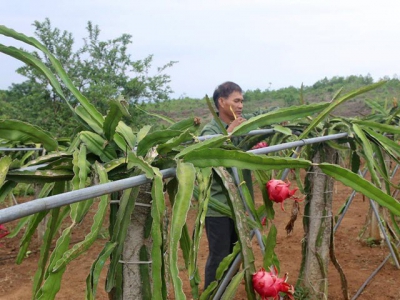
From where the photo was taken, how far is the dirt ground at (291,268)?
3.55m

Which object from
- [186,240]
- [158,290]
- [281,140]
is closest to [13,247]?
[281,140]

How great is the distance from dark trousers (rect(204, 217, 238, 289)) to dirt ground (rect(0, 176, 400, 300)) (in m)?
0.56

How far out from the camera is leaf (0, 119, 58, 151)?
44.8 inches

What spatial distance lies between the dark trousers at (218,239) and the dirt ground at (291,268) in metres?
0.56

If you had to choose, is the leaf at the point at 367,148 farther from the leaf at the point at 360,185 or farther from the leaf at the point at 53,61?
the leaf at the point at 53,61

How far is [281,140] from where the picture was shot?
104 inches

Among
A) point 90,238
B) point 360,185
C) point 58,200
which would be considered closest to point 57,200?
point 58,200

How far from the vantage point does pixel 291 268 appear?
4.07 m

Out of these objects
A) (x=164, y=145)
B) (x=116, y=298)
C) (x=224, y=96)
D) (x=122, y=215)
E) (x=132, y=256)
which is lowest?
(x=116, y=298)

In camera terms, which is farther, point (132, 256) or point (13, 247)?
point (13, 247)

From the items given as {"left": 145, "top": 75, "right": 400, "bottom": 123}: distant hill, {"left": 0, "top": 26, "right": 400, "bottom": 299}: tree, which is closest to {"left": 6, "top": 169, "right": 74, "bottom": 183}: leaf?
{"left": 0, "top": 26, "right": 400, "bottom": 299}: tree

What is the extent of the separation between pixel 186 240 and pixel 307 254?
5.31ft

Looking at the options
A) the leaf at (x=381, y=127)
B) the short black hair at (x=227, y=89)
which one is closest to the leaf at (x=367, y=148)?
the leaf at (x=381, y=127)

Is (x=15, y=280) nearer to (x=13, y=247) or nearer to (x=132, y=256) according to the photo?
(x=13, y=247)
